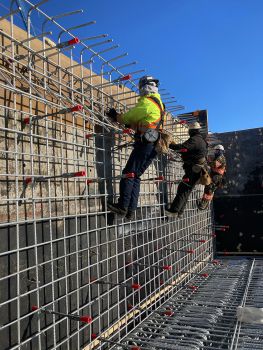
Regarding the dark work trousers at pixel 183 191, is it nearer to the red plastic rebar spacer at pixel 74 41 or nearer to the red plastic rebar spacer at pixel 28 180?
the red plastic rebar spacer at pixel 28 180

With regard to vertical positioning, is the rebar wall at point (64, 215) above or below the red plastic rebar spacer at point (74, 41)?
below

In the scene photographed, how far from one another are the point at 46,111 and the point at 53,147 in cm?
37

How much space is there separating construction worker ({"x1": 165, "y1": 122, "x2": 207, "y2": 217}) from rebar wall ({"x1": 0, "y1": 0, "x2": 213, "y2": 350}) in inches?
14.7

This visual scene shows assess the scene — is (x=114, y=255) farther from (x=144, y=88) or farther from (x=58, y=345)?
(x=144, y=88)

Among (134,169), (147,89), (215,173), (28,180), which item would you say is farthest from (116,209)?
(215,173)

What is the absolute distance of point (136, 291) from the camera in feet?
15.0

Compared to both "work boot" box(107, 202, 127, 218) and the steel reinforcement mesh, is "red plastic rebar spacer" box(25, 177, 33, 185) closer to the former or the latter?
"work boot" box(107, 202, 127, 218)

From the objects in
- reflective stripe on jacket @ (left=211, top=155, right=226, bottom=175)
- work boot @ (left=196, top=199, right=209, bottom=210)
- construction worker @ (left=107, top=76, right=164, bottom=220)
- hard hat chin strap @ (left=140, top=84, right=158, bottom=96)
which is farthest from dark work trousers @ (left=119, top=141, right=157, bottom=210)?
work boot @ (left=196, top=199, right=209, bottom=210)

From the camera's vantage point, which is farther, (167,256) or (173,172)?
(173,172)

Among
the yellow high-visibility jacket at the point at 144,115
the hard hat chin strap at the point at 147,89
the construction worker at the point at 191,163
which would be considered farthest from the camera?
the construction worker at the point at 191,163

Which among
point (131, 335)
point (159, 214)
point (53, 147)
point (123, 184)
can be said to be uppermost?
point (53, 147)

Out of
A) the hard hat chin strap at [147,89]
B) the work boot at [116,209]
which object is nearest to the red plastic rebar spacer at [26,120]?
the work boot at [116,209]

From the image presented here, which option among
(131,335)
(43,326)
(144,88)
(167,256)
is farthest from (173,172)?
(43,326)

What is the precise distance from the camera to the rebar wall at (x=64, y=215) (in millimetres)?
2881
